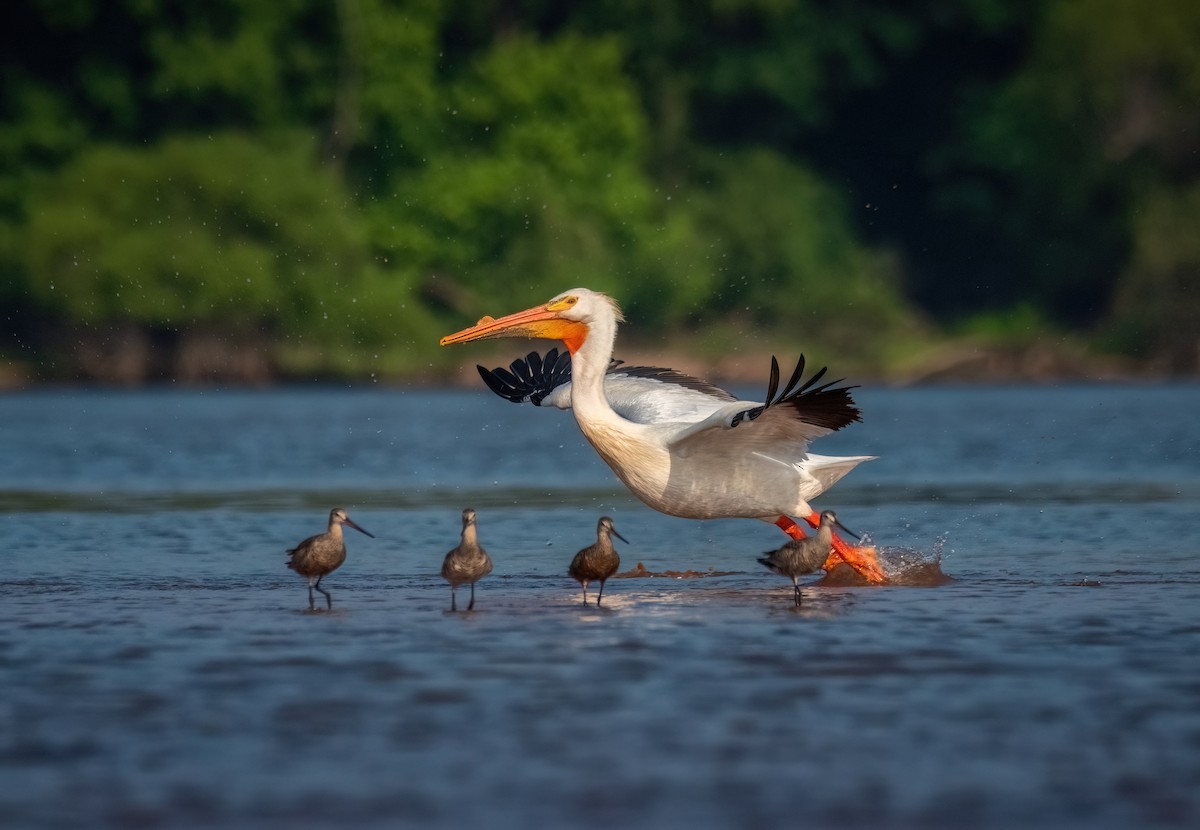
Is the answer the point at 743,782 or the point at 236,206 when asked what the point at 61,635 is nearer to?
the point at 743,782

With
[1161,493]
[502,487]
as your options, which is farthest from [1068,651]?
[502,487]

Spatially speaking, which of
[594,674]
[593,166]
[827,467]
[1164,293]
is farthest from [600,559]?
[593,166]

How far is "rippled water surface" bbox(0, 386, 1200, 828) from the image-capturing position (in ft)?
21.3

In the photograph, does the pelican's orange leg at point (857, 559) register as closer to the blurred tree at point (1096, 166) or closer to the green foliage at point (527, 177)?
the blurred tree at point (1096, 166)

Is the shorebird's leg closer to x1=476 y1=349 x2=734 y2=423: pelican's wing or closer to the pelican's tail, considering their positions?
x1=476 y1=349 x2=734 y2=423: pelican's wing

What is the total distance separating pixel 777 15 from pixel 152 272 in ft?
53.5

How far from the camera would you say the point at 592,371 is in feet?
37.9

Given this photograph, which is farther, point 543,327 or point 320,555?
point 543,327

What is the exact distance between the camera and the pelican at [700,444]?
11.3m

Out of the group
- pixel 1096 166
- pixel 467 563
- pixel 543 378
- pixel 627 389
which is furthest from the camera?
pixel 1096 166

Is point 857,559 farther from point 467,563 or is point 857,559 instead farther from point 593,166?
point 593,166

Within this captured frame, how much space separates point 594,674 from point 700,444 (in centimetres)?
303

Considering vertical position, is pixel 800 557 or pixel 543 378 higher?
pixel 543 378

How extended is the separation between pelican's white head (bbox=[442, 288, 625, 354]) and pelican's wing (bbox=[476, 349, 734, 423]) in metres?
0.88
